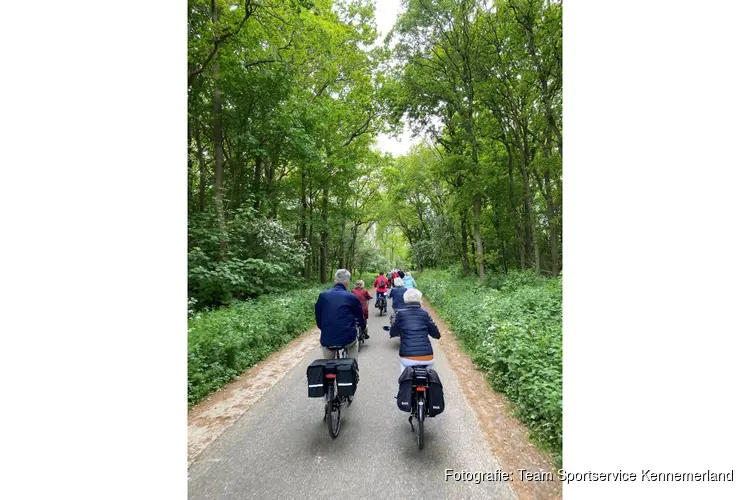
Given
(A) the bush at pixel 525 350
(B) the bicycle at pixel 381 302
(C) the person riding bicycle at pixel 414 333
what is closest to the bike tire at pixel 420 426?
(C) the person riding bicycle at pixel 414 333

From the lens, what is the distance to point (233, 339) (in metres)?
5.60

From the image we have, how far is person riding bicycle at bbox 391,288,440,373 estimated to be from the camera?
11.9ft

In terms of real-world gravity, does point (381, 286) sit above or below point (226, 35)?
below

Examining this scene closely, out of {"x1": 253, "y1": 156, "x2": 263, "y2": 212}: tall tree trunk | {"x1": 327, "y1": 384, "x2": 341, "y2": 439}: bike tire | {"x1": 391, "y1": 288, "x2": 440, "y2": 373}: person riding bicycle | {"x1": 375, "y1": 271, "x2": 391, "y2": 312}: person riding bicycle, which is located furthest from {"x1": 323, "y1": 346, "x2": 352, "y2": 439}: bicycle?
{"x1": 253, "y1": 156, "x2": 263, "y2": 212}: tall tree trunk

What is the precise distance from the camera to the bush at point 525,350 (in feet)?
11.1

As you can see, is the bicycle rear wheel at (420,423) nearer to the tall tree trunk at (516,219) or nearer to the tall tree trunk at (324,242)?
the tall tree trunk at (516,219)

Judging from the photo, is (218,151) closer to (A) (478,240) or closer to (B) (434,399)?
(B) (434,399)

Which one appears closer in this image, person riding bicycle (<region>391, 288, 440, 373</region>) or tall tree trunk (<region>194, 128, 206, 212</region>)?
person riding bicycle (<region>391, 288, 440, 373</region>)

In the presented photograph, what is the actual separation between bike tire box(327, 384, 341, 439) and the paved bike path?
0.09 meters

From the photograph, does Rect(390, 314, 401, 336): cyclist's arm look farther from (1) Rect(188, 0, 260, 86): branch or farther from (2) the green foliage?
(1) Rect(188, 0, 260, 86): branch

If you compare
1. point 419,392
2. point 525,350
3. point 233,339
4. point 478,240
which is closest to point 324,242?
point 478,240

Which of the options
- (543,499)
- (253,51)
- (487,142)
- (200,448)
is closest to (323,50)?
(253,51)

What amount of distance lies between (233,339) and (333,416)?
123 inches
